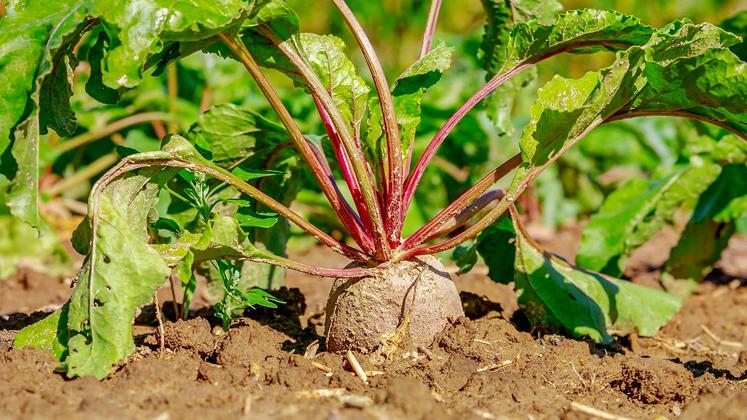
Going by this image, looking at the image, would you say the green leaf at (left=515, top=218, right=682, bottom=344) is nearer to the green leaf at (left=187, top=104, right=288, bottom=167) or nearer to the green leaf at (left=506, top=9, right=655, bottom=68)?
the green leaf at (left=506, top=9, right=655, bottom=68)

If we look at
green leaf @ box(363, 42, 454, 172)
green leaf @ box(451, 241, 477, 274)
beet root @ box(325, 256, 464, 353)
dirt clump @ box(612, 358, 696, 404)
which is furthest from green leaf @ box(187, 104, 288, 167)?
dirt clump @ box(612, 358, 696, 404)

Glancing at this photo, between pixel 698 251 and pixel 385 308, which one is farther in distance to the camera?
pixel 698 251

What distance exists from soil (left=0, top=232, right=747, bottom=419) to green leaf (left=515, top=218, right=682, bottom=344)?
0.08 m

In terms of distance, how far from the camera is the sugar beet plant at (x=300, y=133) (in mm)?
2188

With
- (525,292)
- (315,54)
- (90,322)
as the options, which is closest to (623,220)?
(525,292)

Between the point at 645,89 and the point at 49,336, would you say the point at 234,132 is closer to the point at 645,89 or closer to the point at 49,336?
the point at 49,336

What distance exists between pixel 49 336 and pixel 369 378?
2.89ft

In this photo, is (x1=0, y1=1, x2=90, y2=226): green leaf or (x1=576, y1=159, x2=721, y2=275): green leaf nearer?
(x1=0, y1=1, x2=90, y2=226): green leaf

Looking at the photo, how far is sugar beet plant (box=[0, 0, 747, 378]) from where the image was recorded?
219 centimetres

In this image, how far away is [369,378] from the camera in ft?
7.60

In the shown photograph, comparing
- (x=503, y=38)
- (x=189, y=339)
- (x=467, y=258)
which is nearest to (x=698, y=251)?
(x=467, y=258)

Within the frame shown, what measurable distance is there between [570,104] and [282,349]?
1.12 meters

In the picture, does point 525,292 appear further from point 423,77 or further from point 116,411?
point 116,411

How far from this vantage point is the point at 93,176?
5.96 m
